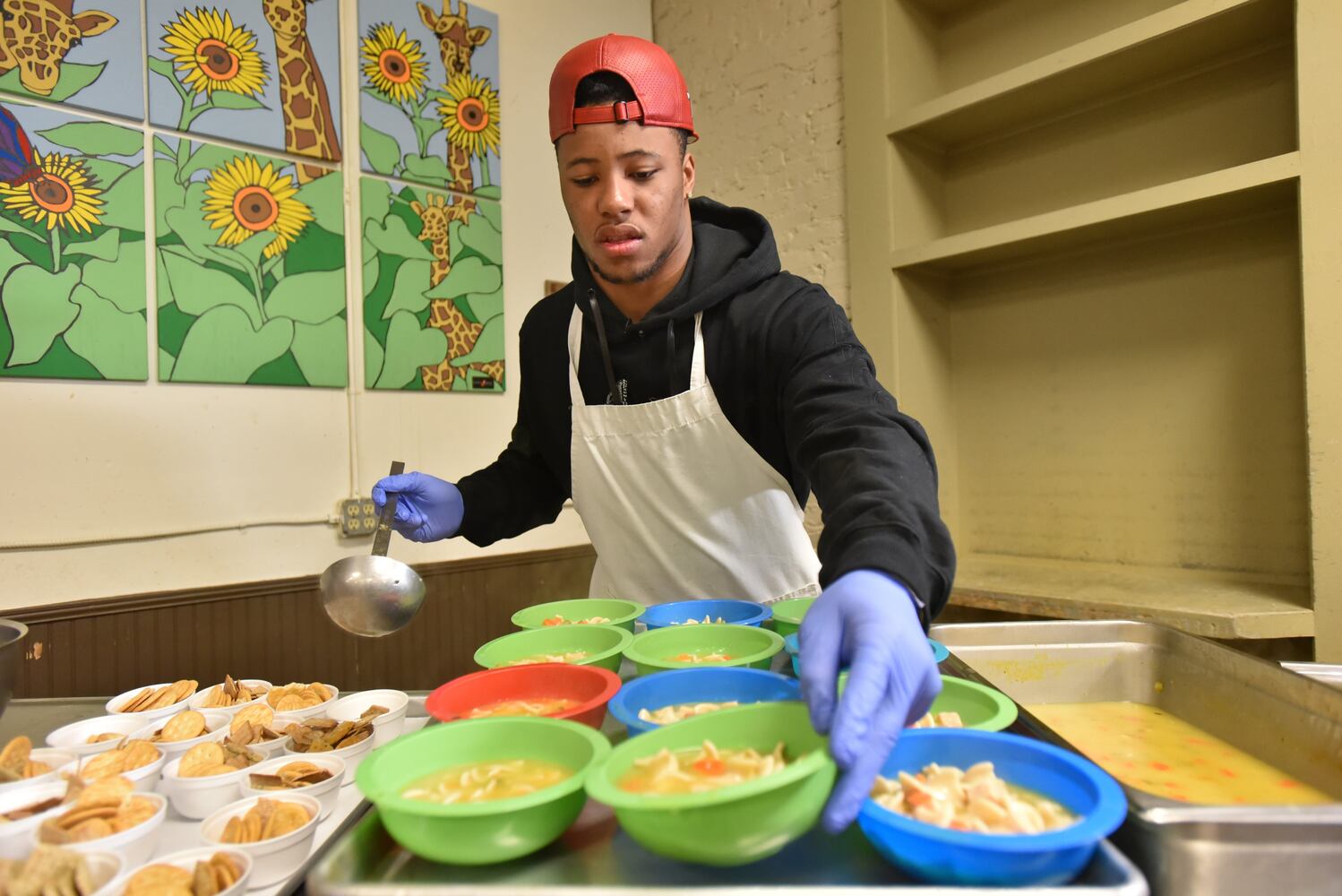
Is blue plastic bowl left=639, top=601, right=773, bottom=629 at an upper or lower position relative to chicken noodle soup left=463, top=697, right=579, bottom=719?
upper

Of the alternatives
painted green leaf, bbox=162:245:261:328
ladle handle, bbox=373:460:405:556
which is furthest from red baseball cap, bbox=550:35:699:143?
painted green leaf, bbox=162:245:261:328

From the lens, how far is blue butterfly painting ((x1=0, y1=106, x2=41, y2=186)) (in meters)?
2.10

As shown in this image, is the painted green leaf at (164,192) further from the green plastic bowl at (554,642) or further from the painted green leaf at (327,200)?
the green plastic bowl at (554,642)

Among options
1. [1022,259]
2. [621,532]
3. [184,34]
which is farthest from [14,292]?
[1022,259]

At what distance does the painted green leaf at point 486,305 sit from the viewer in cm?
306

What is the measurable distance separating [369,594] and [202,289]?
159cm

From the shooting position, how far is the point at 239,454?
2.50 metres

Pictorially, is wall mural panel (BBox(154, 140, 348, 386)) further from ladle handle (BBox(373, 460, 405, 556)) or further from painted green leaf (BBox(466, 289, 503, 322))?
ladle handle (BBox(373, 460, 405, 556))

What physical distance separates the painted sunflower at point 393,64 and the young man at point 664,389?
1447 mm

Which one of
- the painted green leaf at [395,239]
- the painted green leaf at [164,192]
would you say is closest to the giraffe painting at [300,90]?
the painted green leaf at [395,239]

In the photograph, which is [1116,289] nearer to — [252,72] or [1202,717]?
[1202,717]

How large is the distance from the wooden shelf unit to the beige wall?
1.43m

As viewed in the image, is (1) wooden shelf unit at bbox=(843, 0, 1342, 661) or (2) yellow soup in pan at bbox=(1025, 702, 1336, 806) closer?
(2) yellow soup in pan at bbox=(1025, 702, 1336, 806)

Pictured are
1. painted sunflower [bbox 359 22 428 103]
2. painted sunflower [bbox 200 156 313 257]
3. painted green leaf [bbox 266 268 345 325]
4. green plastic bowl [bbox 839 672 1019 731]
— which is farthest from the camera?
painted sunflower [bbox 359 22 428 103]
